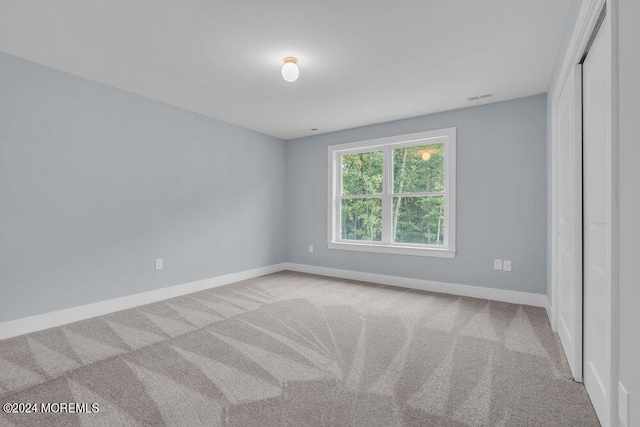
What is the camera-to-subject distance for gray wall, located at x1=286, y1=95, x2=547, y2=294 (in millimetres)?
3443

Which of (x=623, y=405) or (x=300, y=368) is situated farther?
(x=300, y=368)

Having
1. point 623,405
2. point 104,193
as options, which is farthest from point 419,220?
point 104,193

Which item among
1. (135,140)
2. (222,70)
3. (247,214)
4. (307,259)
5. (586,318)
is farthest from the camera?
(307,259)

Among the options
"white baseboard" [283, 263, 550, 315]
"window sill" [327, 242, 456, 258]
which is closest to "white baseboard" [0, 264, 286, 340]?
"white baseboard" [283, 263, 550, 315]

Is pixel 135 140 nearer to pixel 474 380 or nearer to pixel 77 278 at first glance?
pixel 77 278

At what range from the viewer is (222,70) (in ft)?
9.41

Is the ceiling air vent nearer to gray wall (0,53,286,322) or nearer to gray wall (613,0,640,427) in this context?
gray wall (613,0,640,427)

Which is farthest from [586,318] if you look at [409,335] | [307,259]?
[307,259]

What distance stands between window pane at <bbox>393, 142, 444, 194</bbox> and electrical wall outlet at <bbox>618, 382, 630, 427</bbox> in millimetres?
3234

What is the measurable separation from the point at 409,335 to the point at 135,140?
3487 millimetres

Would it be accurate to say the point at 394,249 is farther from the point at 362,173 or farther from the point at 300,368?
the point at 300,368

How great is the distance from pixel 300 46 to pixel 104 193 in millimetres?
2461

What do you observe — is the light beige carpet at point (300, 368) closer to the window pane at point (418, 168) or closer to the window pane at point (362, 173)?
the window pane at point (418, 168)

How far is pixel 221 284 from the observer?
4383 mm
